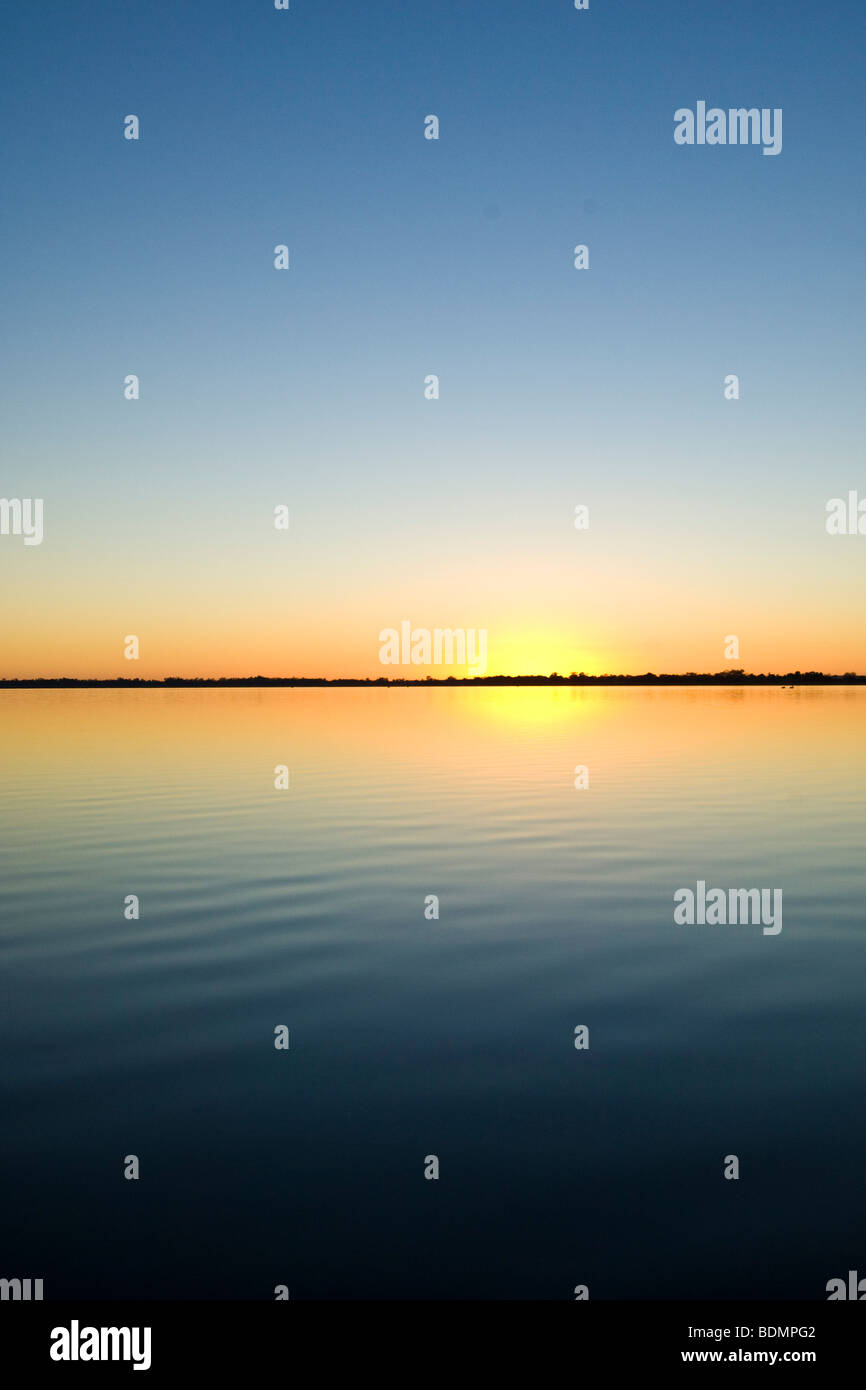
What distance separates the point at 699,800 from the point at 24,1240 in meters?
31.0

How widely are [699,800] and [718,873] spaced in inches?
536

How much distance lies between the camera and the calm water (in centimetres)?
823

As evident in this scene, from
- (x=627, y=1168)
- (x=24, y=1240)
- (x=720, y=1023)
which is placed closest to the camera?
(x=24, y=1240)

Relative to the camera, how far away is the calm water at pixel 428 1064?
8.23 meters

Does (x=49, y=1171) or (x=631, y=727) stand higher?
(x=631, y=727)

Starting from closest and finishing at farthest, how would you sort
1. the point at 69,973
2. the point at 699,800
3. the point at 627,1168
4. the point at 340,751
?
the point at 627,1168 < the point at 69,973 < the point at 699,800 < the point at 340,751

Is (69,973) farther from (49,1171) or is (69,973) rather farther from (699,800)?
(699,800)

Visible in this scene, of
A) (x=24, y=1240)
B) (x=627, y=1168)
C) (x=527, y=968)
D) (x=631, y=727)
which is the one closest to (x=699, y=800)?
(x=527, y=968)

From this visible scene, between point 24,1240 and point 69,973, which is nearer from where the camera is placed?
point 24,1240

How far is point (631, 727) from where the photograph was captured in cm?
8456

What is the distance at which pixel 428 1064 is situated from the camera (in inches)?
483

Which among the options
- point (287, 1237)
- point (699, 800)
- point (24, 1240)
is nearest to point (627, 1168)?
point (287, 1237)

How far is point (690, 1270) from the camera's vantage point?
26.0 feet
